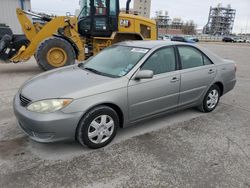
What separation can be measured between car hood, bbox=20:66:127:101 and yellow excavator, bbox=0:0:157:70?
→ 4.29 m

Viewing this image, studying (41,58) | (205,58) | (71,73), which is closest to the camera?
(71,73)

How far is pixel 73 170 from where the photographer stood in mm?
2643

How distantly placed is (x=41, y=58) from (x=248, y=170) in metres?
6.59

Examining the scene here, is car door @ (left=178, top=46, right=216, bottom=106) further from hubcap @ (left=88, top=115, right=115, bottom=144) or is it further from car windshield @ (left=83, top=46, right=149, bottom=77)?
hubcap @ (left=88, top=115, right=115, bottom=144)

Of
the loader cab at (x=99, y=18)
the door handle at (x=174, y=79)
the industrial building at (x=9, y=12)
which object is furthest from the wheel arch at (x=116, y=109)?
the industrial building at (x=9, y=12)

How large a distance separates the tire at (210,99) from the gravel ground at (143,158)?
16.1 inches

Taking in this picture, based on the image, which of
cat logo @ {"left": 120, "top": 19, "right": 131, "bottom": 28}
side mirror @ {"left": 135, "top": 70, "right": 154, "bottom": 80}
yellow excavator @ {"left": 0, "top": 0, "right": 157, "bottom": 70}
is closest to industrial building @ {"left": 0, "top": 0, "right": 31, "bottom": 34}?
yellow excavator @ {"left": 0, "top": 0, "right": 157, "bottom": 70}

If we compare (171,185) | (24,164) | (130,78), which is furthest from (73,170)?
(130,78)

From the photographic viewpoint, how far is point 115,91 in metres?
3.06

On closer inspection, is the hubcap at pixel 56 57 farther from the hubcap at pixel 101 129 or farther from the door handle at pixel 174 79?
the hubcap at pixel 101 129

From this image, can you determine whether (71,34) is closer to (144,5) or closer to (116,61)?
(116,61)

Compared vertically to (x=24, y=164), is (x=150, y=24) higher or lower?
higher

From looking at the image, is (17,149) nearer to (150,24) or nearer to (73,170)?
(73,170)

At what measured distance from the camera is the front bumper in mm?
2678
